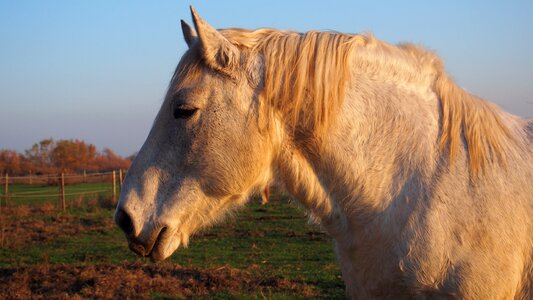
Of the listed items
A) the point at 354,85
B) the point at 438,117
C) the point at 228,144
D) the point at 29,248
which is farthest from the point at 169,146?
the point at 29,248

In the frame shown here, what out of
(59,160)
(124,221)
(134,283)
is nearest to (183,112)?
(124,221)

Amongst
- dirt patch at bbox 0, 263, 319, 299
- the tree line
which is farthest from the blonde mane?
the tree line

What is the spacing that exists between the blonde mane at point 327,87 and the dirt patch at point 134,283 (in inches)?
223

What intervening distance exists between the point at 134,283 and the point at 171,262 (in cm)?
245

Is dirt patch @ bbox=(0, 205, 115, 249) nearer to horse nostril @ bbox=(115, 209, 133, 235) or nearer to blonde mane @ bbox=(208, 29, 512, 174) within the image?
horse nostril @ bbox=(115, 209, 133, 235)

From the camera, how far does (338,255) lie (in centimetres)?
277

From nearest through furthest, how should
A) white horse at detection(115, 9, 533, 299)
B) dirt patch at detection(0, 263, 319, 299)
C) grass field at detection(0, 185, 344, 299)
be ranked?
white horse at detection(115, 9, 533, 299), dirt patch at detection(0, 263, 319, 299), grass field at detection(0, 185, 344, 299)

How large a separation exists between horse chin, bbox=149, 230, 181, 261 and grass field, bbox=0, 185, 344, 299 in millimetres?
575

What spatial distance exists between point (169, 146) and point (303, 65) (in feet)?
2.67

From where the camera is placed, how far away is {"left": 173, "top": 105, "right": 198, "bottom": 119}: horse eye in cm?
250

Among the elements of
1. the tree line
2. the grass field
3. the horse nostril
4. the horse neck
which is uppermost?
the horse neck

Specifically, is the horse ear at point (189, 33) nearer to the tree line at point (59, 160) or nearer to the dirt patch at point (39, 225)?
the dirt patch at point (39, 225)

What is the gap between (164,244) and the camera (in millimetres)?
2545

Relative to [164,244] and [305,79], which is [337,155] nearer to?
[305,79]
